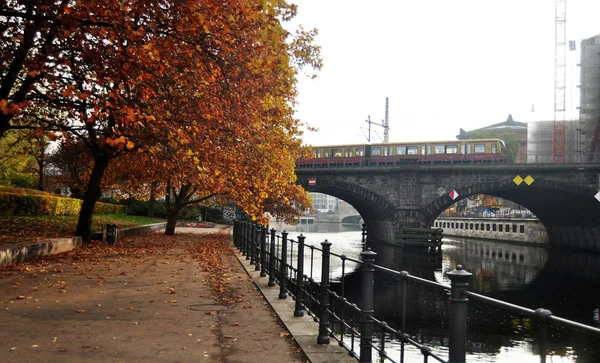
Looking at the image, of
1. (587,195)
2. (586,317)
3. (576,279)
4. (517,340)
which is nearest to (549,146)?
(587,195)

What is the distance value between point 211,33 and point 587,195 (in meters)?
36.8

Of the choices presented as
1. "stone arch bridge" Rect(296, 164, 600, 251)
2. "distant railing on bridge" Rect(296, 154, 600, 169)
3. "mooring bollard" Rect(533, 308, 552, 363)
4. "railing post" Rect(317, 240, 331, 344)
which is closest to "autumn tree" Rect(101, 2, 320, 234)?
"railing post" Rect(317, 240, 331, 344)

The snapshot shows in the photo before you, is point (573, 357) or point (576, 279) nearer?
point (573, 357)

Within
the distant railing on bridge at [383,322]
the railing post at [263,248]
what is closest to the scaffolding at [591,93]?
the railing post at [263,248]

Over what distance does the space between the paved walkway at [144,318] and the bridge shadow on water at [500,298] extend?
1.91 metres

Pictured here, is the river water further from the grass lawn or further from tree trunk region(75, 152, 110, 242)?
the grass lawn

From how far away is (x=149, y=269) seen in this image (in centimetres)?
1348

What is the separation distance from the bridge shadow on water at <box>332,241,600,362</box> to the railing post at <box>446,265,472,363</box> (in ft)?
1.79

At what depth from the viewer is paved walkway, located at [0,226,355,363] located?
5.86m

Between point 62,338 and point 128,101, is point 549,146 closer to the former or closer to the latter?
point 128,101

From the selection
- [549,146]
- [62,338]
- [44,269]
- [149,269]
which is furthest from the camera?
[549,146]

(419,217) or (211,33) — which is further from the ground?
(211,33)

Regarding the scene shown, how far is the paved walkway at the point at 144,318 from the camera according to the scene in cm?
586

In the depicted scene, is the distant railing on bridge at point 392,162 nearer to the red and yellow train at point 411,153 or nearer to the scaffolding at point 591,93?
the red and yellow train at point 411,153
